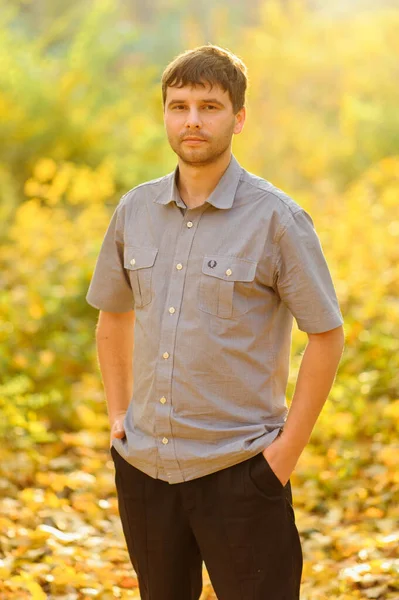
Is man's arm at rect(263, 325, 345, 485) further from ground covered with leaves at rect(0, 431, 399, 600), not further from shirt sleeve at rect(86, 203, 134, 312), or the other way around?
ground covered with leaves at rect(0, 431, 399, 600)

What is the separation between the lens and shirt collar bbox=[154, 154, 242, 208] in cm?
193

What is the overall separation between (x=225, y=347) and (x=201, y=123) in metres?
0.55

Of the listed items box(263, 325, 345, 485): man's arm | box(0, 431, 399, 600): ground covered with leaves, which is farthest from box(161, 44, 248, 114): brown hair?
box(0, 431, 399, 600): ground covered with leaves

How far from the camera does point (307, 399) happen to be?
76.2 inches

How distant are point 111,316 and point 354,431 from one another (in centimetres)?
233

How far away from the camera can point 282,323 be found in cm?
201

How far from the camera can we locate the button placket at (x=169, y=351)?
194cm

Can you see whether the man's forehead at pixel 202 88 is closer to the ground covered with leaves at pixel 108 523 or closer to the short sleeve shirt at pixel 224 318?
the short sleeve shirt at pixel 224 318

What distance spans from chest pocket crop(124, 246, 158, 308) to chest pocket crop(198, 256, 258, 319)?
6.5 inches

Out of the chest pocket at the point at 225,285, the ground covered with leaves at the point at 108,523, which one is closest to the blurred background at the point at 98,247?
the ground covered with leaves at the point at 108,523

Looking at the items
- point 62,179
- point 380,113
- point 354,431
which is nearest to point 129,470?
point 354,431

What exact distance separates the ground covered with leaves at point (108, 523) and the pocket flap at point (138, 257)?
140 cm

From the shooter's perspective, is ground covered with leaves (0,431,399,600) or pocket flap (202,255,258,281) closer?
pocket flap (202,255,258,281)

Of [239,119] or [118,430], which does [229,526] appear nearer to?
[118,430]
